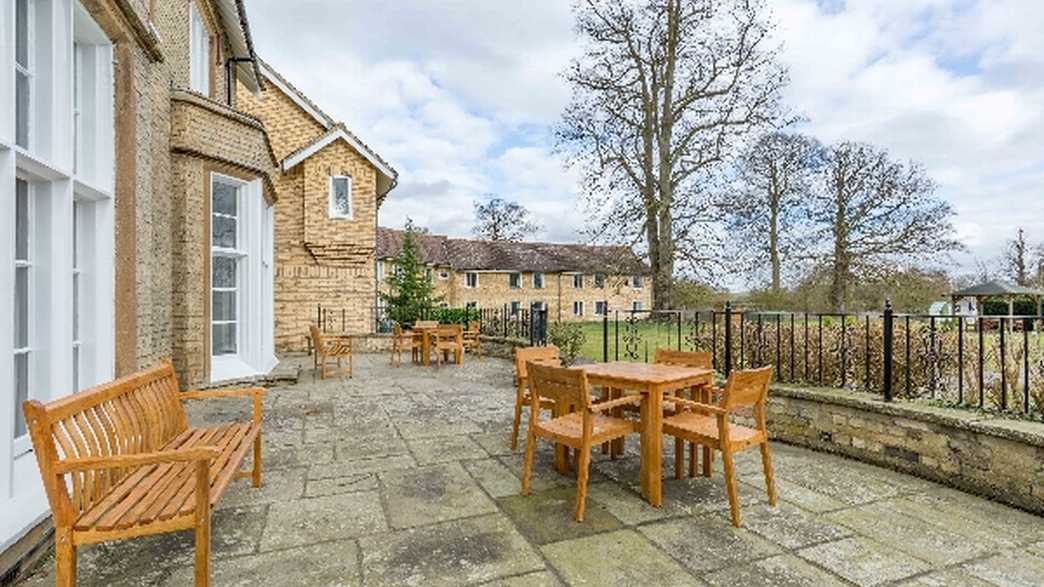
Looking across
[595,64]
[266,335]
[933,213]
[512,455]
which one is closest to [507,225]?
[595,64]

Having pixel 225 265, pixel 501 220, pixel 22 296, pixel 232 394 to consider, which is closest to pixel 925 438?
pixel 232 394

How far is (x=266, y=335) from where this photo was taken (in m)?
9.88

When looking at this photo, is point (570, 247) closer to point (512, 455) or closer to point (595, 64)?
point (595, 64)

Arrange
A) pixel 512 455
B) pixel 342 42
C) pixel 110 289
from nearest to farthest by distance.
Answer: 1. pixel 110 289
2. pixel 512 455
3. pixel 342 42

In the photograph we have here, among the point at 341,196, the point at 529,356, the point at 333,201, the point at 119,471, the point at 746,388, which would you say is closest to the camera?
the point at 119,471

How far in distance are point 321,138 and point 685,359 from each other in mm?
13595

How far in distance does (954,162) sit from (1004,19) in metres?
21.1

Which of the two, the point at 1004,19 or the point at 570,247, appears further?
the point at 570,247

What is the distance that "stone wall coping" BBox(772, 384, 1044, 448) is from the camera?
12.0 ft

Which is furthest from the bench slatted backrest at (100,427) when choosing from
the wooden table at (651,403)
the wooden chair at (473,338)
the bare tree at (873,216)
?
the bare tree at (873,216)

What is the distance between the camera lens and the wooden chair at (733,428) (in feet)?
11.1

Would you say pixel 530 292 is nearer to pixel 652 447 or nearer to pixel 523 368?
pixel 523 368

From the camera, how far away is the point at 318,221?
1507 centimetres

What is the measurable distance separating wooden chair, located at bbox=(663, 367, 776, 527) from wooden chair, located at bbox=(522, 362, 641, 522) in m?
0.45
